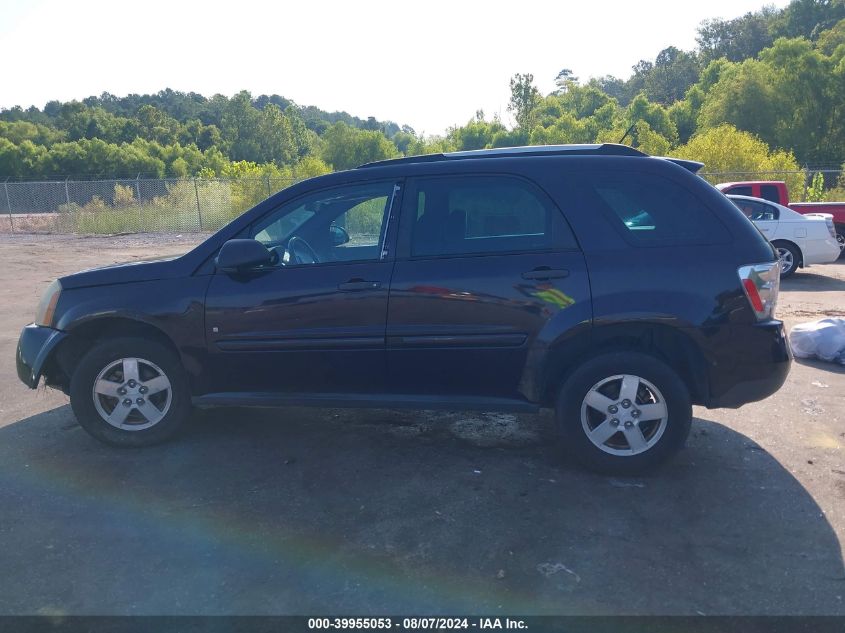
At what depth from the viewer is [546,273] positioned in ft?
14.5

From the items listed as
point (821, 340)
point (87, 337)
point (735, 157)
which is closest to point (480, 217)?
point (87, 337)

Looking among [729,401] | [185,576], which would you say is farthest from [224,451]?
[729,401]

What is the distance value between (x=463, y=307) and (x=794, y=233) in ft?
35.2

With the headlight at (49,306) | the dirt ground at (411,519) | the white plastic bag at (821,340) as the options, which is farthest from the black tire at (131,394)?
the white plastic bag at (821,340)

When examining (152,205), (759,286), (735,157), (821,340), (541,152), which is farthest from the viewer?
(152,205)

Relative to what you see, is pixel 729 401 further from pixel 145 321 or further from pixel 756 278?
pixel 145 321

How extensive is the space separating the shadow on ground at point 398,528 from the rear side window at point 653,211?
1.44 meters

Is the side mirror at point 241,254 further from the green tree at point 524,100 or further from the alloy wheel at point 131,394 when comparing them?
the green tree at point 524,100

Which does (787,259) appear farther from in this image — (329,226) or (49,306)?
(49,306)

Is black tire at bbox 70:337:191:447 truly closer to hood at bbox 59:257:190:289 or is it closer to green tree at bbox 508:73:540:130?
hood at bbox 59:257:190:289

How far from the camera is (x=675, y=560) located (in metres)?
3.50

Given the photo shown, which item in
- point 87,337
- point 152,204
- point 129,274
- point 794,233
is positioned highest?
point 129,274

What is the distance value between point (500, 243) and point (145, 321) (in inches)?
92.9

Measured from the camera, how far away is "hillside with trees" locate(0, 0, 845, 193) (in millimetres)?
44531
